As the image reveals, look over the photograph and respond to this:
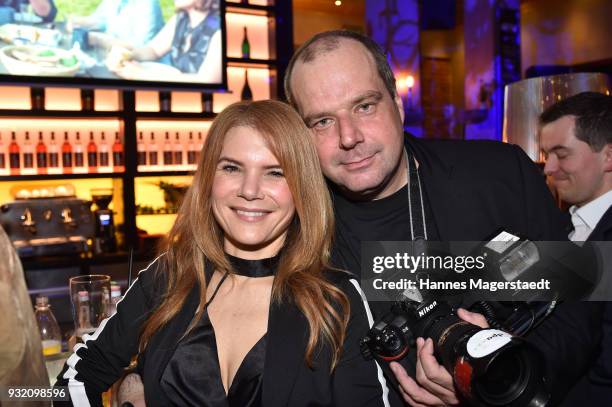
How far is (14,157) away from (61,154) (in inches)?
12.7

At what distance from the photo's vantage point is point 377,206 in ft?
5.41

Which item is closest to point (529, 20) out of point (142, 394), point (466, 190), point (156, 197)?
point (156, 197)

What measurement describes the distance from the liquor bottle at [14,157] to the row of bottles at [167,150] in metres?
0.87

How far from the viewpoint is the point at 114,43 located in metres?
4.23

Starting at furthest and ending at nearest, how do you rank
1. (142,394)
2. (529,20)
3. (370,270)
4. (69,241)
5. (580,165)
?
(529,20), (69,241), (580,165), (370,270), (142,394)

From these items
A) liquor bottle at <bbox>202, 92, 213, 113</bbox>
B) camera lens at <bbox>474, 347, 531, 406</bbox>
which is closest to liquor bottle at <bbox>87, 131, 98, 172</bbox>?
liquor bottle at <bbox>202, 92, 213, 113</bbox>

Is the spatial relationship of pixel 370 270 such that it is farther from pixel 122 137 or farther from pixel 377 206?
pixel 122 137

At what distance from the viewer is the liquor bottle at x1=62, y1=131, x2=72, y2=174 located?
4.21 metres

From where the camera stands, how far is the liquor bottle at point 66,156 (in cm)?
421

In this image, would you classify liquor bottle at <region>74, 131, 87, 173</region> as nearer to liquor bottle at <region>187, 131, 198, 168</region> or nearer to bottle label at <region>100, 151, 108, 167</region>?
bottle label at <region>100, 151, 108, 167</region>

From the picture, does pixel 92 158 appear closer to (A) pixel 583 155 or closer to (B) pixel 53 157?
(B) pixel 53 157

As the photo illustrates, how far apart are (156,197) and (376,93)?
338 cm

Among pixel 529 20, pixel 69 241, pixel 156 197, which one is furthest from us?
pixel 529 20

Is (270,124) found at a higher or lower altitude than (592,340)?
higher
